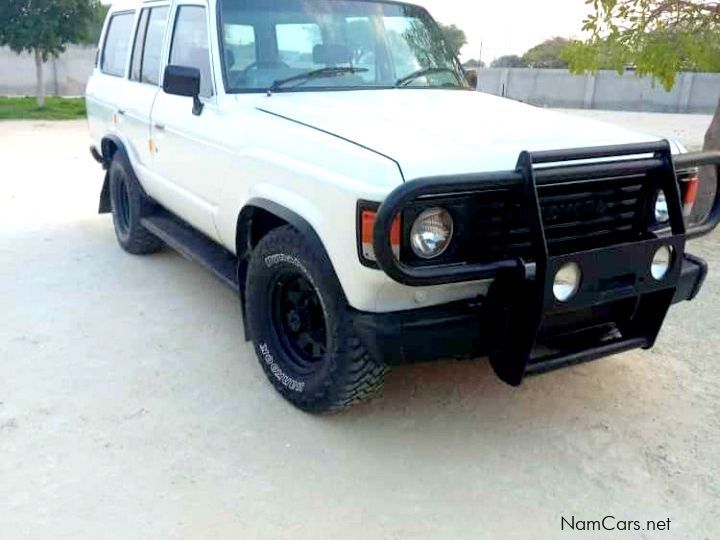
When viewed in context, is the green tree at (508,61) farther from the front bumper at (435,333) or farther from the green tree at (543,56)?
the front bumper at (435,333)

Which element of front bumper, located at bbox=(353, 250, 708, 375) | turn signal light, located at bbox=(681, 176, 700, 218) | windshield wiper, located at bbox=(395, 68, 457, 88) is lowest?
front bumper, located at bbox=(353, 250, 708, 375)

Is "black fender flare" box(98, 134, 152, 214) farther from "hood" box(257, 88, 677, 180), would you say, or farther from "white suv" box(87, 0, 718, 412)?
"hood" box(257, 88, 677, 180)

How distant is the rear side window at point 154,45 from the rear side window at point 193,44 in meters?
0.31

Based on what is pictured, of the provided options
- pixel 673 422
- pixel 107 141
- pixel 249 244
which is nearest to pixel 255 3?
pixel 249 244

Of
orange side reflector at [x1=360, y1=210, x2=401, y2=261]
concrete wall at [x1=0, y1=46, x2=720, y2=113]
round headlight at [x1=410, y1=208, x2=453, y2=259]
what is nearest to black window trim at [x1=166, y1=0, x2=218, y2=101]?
orange side reflector at [x1=360, y1=210, x2=401, y2=261]

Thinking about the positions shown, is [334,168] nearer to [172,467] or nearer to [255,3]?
[172,467]

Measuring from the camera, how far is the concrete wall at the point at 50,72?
26594 millimetres

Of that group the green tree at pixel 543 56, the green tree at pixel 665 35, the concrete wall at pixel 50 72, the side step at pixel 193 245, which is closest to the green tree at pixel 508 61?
the green tree at pixel 543 56

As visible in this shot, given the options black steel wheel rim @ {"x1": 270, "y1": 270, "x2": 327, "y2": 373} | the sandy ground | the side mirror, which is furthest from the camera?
the side mirror

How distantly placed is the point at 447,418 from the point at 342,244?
44.6 inches

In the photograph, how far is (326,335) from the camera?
3125 millimetres

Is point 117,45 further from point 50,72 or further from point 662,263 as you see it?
point 50,72

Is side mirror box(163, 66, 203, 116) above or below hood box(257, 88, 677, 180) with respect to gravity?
above

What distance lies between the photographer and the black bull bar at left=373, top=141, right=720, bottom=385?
8.31 ft
